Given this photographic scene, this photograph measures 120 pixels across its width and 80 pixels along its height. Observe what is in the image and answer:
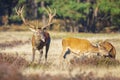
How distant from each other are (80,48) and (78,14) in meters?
19.7

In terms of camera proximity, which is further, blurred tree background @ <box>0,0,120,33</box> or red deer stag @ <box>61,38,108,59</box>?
blurred tree background @ <box>0,0,120,33</box>

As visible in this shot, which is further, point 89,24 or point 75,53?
point 89,24

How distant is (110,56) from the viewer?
17016mm

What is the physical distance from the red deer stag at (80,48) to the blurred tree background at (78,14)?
1880 centimetres

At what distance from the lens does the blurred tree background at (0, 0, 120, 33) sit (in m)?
36.9

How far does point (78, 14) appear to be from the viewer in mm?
37000

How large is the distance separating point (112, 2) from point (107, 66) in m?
22.2

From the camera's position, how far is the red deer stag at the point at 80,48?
1708cm

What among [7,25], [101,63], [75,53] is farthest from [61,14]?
[101,63]

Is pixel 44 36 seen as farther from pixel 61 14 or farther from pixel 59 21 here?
pixel 59 21

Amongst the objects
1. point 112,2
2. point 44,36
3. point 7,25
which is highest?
point 44,36

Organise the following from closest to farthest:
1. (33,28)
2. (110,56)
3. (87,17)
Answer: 1. (33,28)
2. (110,56)
3. (87,17)

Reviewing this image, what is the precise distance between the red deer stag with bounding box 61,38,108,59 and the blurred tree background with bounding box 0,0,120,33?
1880 cm

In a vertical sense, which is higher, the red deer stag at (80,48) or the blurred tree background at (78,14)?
the red deer stag at (80,48)
